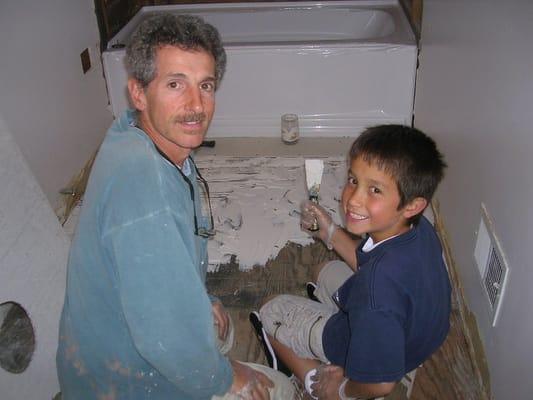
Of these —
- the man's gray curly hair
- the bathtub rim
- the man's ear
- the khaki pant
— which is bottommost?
the khaki pant

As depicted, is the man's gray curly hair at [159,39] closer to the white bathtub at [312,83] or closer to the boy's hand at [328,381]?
the boy's hand at [328,381]

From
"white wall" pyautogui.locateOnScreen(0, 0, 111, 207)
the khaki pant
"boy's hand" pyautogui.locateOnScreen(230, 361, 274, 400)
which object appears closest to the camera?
"boy's hand" pyautogui.locateOnScreen(230, 361, 274, 400)

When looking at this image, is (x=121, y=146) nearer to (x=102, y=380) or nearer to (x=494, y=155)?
(x=102, y=380)

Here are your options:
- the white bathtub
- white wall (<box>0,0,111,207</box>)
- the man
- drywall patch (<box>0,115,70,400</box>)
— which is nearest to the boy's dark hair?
the man

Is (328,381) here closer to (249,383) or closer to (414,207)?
(249,383)

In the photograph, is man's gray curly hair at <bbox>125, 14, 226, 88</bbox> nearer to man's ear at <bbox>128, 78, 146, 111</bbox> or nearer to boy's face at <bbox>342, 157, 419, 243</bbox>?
man's ear at <bbox>128, 78, 146, 111</bbox>

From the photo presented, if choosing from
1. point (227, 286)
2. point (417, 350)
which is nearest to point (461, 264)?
point (417, 350)

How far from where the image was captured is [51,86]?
218 cm

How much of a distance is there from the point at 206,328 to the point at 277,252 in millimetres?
1097

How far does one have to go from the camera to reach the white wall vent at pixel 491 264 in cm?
126

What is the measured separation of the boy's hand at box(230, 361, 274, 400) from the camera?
1.10 m

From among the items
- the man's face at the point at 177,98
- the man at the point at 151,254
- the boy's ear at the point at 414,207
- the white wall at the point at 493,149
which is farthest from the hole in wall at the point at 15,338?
the white wall at the point at 493,149

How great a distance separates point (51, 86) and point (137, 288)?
1.64m

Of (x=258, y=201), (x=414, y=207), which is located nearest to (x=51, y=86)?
(x=258, y=201)
